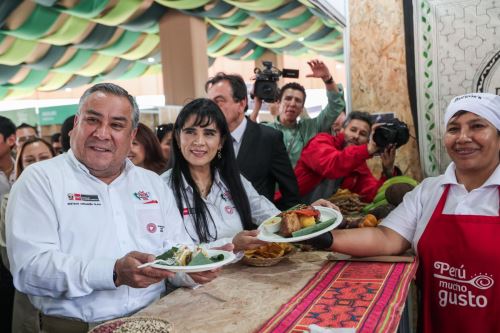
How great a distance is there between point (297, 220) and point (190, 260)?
0.57m

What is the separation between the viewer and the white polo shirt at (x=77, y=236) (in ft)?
4.97

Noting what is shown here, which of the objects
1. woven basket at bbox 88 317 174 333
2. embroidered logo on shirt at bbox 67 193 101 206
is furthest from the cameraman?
woven basket at bbox 88 317 174 333

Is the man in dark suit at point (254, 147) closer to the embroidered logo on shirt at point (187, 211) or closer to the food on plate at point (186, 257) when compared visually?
the embroidered logo on shirt at point (187, 211)

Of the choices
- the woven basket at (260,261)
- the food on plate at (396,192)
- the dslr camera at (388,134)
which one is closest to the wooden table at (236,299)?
the woven basket at (260,261)

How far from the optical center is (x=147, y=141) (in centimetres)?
327

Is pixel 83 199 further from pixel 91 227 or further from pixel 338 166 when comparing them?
pixel 338 166

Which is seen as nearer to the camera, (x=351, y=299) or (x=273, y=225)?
(x=351, y=299)

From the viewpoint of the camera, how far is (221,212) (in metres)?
2.23

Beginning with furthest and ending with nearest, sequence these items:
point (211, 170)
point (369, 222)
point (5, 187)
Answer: point (5, 187), point (211, 170), point (369, 222)

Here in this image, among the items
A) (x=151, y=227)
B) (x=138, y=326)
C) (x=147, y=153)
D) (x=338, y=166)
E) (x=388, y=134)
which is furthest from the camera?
(x=147, y=153)

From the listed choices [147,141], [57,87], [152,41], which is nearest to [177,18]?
[152,41]

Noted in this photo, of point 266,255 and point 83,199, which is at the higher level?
point 83,199

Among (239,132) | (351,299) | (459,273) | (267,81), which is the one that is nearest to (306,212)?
(351,299)

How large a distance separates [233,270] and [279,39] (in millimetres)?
6591
